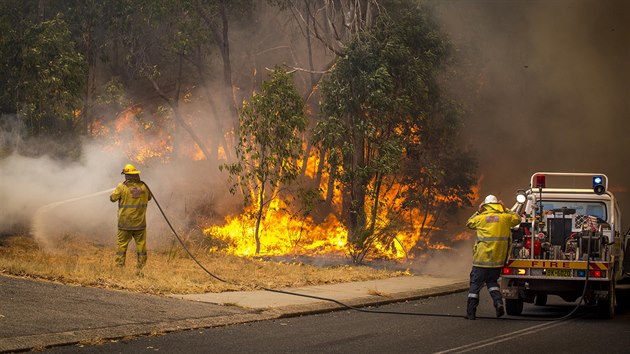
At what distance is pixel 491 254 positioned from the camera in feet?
42.7

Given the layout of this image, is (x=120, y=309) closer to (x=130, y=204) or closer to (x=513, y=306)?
(x=130, y=204)

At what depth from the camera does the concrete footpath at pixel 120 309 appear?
384 inches

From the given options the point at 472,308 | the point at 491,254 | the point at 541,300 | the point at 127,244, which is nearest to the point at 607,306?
the point at 491,254

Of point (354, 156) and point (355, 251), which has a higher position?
point (354, 156)

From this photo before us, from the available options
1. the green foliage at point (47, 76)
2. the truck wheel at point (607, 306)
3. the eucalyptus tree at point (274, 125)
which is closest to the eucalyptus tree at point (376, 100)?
the eucalyptus tree at point (274, 125)

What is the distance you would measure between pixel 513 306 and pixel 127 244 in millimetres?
6508

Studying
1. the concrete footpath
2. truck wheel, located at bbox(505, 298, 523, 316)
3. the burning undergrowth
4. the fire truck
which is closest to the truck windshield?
the fire truck

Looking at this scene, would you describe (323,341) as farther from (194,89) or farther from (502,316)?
(194,89)

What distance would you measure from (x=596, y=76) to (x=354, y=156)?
10.5 metres

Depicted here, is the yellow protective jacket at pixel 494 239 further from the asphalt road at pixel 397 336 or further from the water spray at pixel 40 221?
the water spray at pixel 40 221

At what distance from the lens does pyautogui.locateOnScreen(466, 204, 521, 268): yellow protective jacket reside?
1302cm

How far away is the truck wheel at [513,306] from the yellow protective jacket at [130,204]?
20.9 feet

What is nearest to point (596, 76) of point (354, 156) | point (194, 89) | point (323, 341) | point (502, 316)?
point (354, 156)

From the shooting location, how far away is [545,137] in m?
30.5
